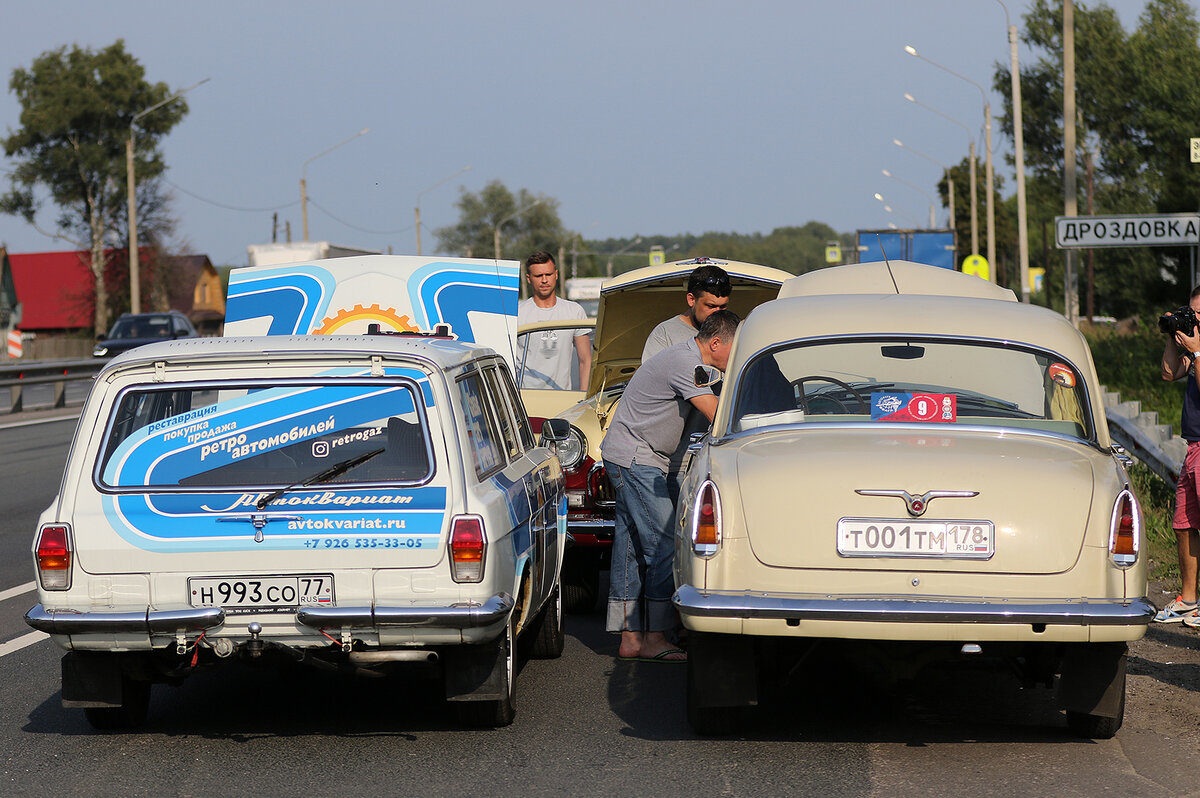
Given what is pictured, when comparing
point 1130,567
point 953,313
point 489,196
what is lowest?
point 1130,567

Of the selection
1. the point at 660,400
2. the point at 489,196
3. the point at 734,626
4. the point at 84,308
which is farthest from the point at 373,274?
the point at 489,196

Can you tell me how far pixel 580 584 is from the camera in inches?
358

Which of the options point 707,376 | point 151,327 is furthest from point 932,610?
point 151,327

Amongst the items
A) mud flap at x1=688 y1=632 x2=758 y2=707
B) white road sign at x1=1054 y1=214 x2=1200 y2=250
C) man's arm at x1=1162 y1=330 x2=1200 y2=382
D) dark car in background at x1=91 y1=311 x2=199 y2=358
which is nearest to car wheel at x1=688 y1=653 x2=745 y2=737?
mud flap at x1=688 y1=632 x2=758 y2=707

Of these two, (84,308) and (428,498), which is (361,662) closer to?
(428,498)

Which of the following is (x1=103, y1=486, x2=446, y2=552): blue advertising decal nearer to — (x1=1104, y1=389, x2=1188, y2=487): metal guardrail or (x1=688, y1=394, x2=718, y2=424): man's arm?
(x1=688, y1=394, x2=718, y2=424): man's arm

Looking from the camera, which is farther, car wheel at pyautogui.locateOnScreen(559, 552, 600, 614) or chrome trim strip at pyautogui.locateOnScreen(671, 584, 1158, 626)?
car wheel at pyautogui.locateOnScreen(559, 552, 600, 614)

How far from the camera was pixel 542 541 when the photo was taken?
7004 millimetres

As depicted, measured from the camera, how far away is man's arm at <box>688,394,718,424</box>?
7211 millimetres

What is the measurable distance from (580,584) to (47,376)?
977 inches

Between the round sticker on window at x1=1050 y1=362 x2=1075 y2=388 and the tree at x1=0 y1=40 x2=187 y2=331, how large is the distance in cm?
7260

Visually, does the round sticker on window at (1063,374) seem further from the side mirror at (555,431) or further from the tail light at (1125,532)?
the side mirror at (555,431)

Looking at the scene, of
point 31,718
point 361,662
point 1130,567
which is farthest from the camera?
point 31,718

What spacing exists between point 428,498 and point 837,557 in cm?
157
